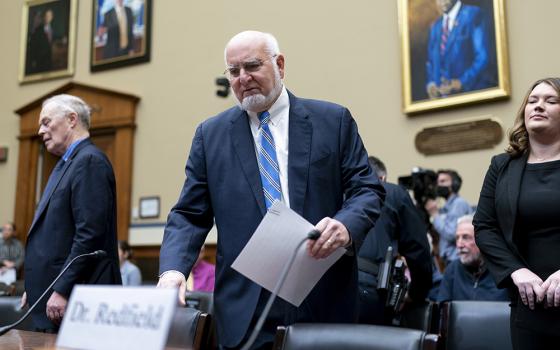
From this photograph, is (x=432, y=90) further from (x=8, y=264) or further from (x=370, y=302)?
(x=8, y=264)

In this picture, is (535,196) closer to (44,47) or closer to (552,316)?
(552,316)

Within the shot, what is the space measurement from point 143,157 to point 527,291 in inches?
262

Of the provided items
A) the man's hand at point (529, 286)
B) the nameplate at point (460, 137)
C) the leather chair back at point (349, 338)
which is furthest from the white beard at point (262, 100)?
the nameplate at point (460, 137)

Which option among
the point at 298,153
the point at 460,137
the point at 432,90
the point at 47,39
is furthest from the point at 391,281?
the point at 47,39

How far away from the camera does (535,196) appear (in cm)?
210

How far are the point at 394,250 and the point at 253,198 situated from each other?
1623mm

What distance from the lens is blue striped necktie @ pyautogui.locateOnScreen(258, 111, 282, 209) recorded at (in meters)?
1.93

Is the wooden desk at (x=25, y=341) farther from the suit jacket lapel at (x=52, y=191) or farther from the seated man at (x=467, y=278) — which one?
the seated man at (x=467, y=278)

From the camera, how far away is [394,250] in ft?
11.1

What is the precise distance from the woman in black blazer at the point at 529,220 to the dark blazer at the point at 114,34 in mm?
6936

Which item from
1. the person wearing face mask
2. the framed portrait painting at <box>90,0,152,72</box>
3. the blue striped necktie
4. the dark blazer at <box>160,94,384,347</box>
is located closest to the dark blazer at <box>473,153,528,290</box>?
the dark blazer at <box>160,94,384,347</box>

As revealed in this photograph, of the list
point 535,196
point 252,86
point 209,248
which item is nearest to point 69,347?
point 252,86

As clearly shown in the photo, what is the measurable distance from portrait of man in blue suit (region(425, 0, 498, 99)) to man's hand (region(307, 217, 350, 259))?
4862 millimetres

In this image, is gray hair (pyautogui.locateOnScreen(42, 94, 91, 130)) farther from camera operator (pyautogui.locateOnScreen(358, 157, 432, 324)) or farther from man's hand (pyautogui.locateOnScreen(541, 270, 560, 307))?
man's hand (pyautogui.locateOnScreen(541, 270, 560, 307))
